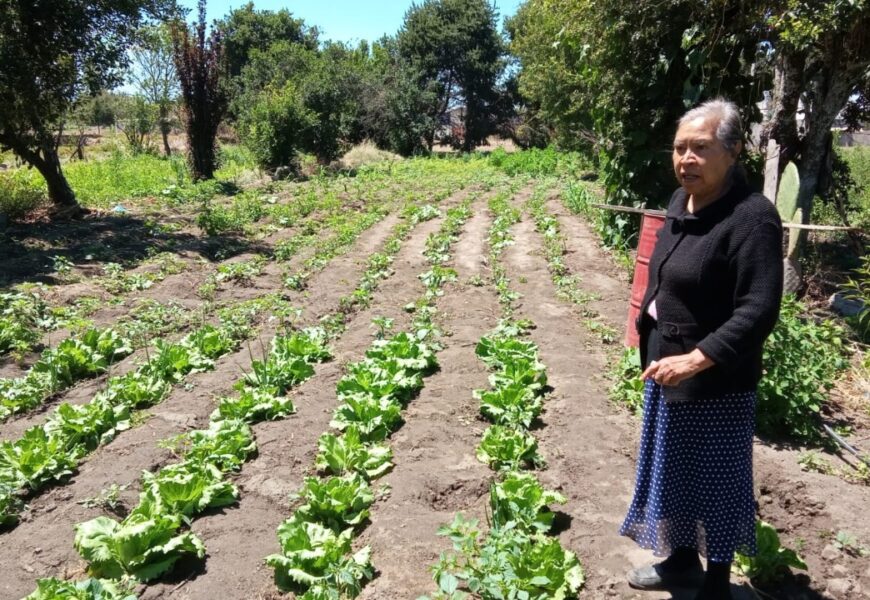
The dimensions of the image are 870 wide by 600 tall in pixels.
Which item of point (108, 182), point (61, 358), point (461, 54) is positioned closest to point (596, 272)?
point (61, 358)

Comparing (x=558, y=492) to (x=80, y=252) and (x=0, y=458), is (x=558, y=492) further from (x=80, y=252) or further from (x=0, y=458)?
(x=80, y=252)

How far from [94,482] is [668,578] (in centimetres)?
317

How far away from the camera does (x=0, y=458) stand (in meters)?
3.74

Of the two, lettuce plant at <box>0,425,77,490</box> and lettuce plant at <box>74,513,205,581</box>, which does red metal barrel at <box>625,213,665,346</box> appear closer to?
lettuce plant at <box>74,513,205,581</box>

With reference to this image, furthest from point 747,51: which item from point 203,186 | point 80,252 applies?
point 203,186

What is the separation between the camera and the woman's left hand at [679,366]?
2113 mm

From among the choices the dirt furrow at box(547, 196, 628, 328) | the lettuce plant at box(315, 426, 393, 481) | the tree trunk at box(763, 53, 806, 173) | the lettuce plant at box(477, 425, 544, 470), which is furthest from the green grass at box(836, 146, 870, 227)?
the lettuce plant at box(315, 426, 393, 481)

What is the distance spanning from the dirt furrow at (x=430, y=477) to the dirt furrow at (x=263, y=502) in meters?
0.53

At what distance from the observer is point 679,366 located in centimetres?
216

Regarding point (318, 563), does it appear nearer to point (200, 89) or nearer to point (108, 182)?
point (108, 182)

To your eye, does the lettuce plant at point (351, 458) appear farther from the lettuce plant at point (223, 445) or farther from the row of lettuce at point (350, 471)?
the lettuce plant at point (223, 445)

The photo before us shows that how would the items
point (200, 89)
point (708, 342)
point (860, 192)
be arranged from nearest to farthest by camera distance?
1. point (708, 342)
2. point (860, 192)
3. point (200, 89)

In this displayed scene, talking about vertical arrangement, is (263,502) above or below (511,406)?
below

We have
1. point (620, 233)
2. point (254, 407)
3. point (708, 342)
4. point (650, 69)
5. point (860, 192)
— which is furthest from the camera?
point (860, 192)
